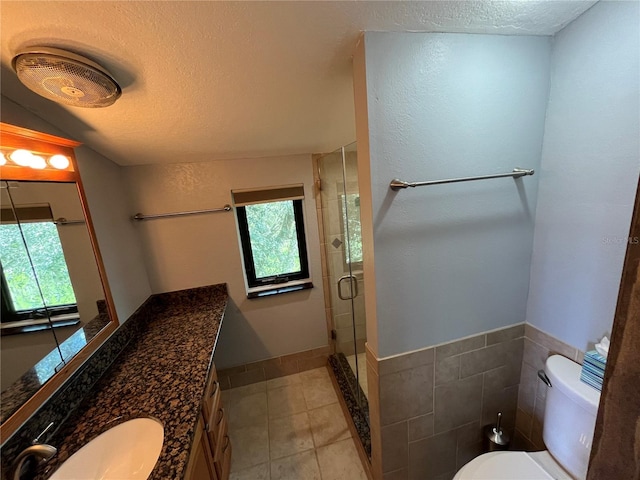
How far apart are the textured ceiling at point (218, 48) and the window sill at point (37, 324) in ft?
2.83

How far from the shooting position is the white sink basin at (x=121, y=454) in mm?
886

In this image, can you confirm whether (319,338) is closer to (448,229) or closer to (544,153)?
(448,229)

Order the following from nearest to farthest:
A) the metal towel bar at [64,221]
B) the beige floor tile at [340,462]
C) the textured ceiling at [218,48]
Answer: the textured ceiling at [218,48], the metal towel bar at [64,221], the beige floor tile at [340,462]

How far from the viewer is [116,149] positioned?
151 cm

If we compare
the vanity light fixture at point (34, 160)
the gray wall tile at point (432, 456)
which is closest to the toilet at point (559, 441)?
the gray wall tile at point (432, 456)

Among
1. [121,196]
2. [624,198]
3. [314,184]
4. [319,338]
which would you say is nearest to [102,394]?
[121,196]

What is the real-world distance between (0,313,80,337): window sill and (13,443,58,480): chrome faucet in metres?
0.38

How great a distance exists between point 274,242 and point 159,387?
1368 millimetres

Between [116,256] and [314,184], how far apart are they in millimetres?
1464

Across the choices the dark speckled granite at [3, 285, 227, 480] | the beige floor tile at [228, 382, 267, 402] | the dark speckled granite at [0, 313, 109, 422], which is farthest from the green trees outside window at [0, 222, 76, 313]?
the beige floor tile at [228, 382, 267, 402]

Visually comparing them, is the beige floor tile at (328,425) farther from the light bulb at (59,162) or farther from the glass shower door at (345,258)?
the light bulb at (59,162)

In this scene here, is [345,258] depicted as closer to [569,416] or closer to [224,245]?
[224,245]

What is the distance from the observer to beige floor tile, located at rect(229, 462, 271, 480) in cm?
160

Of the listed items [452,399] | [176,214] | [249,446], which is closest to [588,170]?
[452,399]
